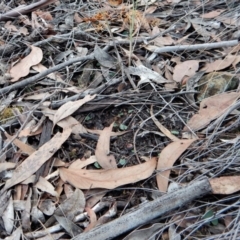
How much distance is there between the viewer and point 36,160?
4.96 feet

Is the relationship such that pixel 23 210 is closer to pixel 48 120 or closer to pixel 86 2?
pixel 48 120

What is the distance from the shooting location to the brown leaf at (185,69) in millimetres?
1829

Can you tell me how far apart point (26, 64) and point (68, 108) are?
410 millimetres

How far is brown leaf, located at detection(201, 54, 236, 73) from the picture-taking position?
183 cm

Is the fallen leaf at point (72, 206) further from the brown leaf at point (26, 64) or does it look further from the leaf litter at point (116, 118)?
the brown leaf at point (26, 64)

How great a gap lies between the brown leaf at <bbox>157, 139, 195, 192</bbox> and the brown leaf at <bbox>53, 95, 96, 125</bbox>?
0.41 m

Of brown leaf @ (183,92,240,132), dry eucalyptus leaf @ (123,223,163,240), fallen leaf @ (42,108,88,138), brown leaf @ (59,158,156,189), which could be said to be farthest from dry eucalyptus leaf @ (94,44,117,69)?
dry eucalyptus leaf @ (123,223,163,240)

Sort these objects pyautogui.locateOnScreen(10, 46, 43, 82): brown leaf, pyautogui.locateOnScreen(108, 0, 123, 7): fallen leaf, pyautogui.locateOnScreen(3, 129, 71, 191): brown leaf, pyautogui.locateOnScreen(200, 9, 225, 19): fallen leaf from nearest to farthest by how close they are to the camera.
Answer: pyautogui.locateOnScreen(3, 129, 71, 191): brown leaf, pyautogui.locateOnScreen(10, 46, 43, 82): brown leaf, pyautogui.locateOnScreen(200, 9, 225, 19): fallen leaf, pyautogui.locateOnScreen(108, 0, 123, 7): fallen leaf

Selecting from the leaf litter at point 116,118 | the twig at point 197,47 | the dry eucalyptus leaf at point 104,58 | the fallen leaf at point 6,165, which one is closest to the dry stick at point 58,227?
the leaf litter at point 116,118

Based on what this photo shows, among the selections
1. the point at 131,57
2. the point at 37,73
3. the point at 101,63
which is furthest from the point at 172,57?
the point at 37,73

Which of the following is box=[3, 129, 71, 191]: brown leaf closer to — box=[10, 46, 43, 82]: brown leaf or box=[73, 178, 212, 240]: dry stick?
box=[73, 178, 212, 240]: dry stick

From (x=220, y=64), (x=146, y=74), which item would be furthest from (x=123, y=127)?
(x=220, y=64)

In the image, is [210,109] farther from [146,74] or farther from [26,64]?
[26,64]

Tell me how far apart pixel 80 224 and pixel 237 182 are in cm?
52
